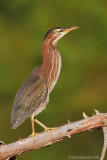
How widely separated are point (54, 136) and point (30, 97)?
2.32ft

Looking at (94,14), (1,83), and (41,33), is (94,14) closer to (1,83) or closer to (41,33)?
(41,33)

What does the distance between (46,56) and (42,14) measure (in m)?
5.11

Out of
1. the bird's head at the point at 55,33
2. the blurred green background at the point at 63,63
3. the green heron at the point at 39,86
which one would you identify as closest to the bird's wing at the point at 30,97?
the green heron at the point at 39,86

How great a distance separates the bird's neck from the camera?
4688 mm

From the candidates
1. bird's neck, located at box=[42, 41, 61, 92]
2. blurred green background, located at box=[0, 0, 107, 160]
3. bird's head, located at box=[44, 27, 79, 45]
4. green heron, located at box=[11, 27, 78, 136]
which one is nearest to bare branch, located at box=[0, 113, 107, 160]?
green heron, located at box=[11, 27, 78, 136]

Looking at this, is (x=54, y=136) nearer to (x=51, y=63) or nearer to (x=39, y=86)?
(x=39, y=86)

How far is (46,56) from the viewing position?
188 inches

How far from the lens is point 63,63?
29.5 ft

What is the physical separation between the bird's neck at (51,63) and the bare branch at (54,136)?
727mm

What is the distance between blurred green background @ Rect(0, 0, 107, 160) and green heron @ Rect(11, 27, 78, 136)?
3.34 metres

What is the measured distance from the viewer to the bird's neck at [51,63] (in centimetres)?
469

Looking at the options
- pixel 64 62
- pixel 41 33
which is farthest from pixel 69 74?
pixel 41 33

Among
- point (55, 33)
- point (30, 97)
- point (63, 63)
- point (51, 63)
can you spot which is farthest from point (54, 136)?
point (63, 63)

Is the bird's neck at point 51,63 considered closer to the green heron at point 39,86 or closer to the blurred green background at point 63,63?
the green heron at point 39,86
